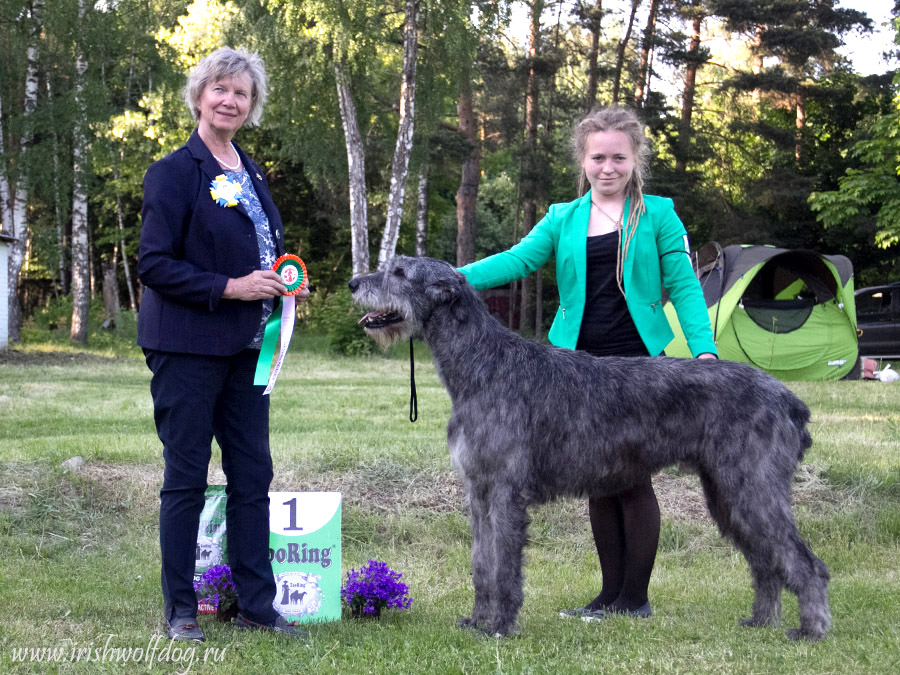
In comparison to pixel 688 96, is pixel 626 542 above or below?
below

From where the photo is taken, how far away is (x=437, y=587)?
4.99 m

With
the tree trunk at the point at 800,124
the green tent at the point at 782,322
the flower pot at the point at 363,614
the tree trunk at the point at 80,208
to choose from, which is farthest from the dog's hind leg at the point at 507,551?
the tree trunk at the point at 800,124

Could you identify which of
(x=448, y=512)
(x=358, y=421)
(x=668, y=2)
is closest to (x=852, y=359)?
(x=358, y=421)

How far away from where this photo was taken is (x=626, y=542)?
4363mm

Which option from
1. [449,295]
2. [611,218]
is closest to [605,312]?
[611,218]

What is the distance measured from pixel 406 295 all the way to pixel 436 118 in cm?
1784

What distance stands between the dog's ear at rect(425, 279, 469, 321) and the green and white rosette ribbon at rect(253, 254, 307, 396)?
1.91ft

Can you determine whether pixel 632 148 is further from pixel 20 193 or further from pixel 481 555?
pixel 20 193

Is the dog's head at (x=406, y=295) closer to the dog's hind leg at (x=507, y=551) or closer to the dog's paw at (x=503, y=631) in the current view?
the dog's hind leg at (x=507, y=551)

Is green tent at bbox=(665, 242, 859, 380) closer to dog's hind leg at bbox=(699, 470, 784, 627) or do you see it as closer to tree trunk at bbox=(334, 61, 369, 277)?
tree trunk at bbox=(334, 61, 369, 277)

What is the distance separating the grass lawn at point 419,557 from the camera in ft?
11.9

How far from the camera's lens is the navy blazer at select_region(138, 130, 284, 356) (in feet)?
11.7

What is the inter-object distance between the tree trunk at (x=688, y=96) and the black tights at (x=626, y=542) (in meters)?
21.0

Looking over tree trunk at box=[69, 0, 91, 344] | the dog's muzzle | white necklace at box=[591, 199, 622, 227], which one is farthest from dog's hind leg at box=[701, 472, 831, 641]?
tree trunk at box=[69, 0, 91, 344]
